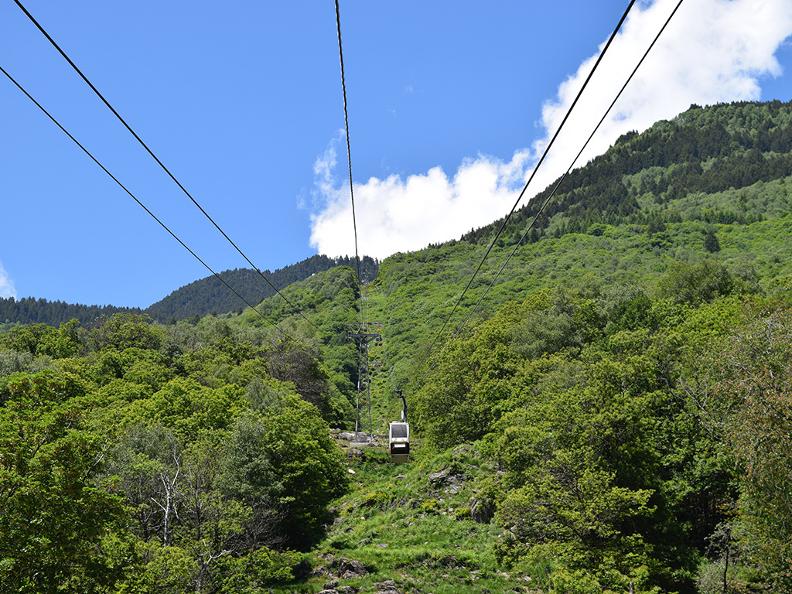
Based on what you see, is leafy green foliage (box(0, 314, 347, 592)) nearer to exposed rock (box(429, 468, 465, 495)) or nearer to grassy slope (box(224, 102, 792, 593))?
grassy slope (box(224, 102, 792, 593))

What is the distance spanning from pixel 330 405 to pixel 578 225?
366 feet

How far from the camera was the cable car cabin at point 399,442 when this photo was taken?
30016mm

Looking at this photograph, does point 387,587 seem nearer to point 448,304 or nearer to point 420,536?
point 420,536

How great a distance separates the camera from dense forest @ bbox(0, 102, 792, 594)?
16.7 meters

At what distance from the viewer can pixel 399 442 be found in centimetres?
3019

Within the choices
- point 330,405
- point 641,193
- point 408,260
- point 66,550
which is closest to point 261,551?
point 66,550

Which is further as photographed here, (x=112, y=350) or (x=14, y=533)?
(x=112, y=350)

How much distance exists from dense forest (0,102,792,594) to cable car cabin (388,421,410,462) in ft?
18.4

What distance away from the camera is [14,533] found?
1371 cm

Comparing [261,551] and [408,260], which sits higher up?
[408,260]

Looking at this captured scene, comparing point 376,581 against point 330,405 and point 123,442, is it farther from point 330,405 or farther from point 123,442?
point 330,405

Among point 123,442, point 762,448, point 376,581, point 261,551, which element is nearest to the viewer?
point 762,448

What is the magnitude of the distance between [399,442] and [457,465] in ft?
46.6

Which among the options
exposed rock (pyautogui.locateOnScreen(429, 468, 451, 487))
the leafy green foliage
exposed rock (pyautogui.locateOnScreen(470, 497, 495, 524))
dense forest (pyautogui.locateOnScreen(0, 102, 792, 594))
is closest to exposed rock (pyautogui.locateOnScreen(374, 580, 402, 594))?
dense forest (pyautogui.locateOnScreen(0, 102, 792, 594))
